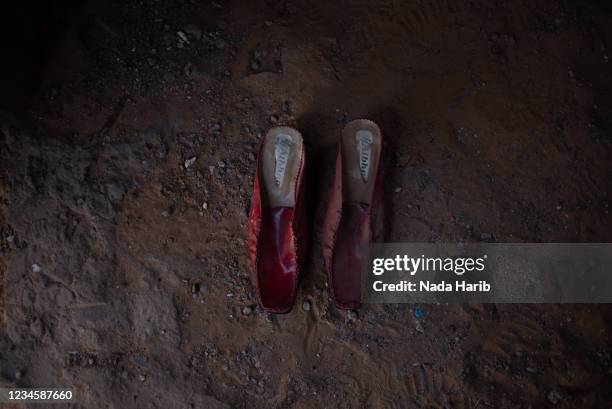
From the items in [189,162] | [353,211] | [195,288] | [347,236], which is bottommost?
[195,288]

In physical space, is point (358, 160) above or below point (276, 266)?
above

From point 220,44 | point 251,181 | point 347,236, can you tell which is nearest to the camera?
point 347,236

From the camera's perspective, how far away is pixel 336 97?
3.20 meters

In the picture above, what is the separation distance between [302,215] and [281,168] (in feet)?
1.04

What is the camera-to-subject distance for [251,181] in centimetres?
315

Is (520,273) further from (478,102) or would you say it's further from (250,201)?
(250,201)

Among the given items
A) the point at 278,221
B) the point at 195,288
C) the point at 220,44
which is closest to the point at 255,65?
the point at 220,44

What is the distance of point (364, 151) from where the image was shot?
3033 millimetres

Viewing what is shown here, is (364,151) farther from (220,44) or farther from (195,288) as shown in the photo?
(195,288)

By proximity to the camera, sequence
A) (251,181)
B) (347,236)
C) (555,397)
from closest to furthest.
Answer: (555,397)
(347,236)
(251,181)

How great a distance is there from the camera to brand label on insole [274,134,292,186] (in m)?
3.03

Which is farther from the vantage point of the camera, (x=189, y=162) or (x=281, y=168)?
(x=189, y=162)

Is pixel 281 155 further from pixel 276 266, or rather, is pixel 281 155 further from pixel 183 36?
pixel 183 36

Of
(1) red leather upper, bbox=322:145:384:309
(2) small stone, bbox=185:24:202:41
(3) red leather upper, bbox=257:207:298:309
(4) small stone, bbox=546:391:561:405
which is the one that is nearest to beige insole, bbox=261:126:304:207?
(3) red leather upper, bbox=257:207:298:309
